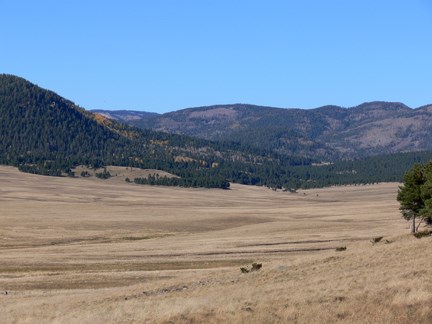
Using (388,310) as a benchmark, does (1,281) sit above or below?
below

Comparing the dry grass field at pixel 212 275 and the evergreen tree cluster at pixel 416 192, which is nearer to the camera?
the dry grass field at pixel 212 275

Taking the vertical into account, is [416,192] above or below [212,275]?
above

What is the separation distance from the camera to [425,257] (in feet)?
115

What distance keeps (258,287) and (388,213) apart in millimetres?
104181

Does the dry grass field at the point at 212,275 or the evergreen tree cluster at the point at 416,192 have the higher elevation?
the evergreen tree cluster at the point at 416,192

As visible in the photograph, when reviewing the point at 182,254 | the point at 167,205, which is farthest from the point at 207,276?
the point at 167,205

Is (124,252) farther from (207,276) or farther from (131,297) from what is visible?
(131,297)

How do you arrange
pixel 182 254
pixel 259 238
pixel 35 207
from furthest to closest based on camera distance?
pixel 35 207 < pixel 259 238 < pixel 182 254

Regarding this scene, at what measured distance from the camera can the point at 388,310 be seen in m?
24.4

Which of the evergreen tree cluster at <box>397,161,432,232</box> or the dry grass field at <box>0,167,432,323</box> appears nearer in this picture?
the dry grass field at <box>0,167,432,323</box>

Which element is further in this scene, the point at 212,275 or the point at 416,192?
the point at 416,192

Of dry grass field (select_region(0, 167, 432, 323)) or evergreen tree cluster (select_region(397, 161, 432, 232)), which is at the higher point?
evergreen tree cluster (select_region(397, 161, 432, 232))

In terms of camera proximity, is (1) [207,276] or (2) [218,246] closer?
(1) [207,276]

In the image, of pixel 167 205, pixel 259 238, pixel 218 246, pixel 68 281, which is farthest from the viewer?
pixel 167 205
